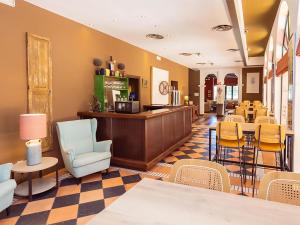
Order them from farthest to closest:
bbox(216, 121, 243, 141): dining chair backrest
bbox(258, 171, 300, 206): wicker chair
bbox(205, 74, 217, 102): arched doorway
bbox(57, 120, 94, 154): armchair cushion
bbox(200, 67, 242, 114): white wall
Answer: bbox(205, 74, 217, 102): arched doorway, bbox(200, 67, 242, 114): white wall, bbox(57, 120, 94, 154): armchair cushion, bbox(216, 121, 243, 141): dining chair backrest, bbox(258, 171, 300, 206): wicker chair

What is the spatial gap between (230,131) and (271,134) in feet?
2.01

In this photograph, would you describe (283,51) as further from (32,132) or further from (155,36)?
(32,132)

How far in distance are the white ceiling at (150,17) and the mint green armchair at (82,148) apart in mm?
2086

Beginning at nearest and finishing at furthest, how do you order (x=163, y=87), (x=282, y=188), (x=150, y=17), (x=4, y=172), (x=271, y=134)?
1. (x=282, y=188)
2. (x=4, y=172)
3. (x=271, y=134)
4. (x=150, y=17)
5. (x=163, y=87)

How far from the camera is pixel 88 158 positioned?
3768 millimetres

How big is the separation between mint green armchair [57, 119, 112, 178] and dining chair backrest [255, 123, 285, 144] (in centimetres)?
257

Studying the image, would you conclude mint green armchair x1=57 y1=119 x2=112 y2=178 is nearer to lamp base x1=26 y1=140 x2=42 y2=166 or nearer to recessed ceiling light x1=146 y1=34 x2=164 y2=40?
lamp base x1=26 y1=140 x2=42 y2=166

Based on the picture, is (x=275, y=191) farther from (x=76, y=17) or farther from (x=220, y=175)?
(x=76, y=17)

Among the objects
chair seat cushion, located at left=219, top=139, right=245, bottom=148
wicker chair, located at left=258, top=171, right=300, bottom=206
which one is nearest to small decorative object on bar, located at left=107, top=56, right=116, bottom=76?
chair seat cushion, located at left=219, top=139, right=245, bottom=148

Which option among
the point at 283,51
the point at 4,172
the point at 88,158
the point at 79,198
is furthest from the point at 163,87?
the point at 4,172

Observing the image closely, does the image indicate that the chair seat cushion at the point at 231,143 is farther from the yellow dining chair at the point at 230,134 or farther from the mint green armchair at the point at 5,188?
the mint green armchair at the point at 5,188

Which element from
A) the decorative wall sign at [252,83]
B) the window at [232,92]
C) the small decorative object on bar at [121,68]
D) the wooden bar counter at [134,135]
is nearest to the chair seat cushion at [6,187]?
the wooden bar counter at [134,135]

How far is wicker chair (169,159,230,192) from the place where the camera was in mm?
1635

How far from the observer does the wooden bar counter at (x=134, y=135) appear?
435cm
